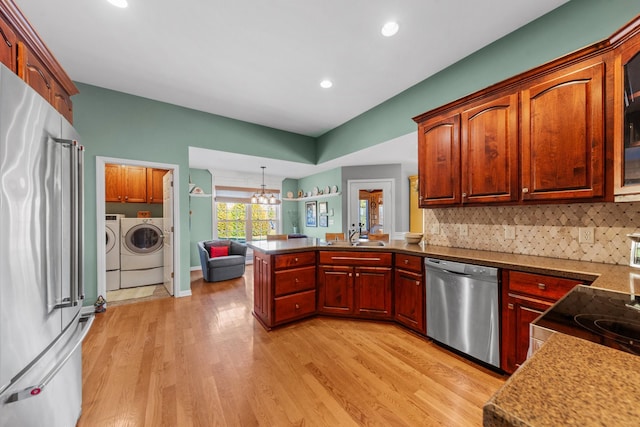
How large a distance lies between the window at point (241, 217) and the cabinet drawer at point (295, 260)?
13.8 ft

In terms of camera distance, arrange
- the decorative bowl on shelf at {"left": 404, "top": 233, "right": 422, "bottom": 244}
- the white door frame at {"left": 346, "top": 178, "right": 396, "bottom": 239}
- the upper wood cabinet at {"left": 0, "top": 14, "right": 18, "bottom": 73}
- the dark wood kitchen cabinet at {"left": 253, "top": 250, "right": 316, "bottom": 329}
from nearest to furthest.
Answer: the upper wood cabinet at {"left": 0, "top": 14, "right": 18, "bottom": 73} → the dark wood kitchen cabinet at {"left": 253, "top": 250, "right": 316, "bottom": 329} → the decorative bowl on shelf at {"left": 404, "top": 233, "right": 422, "bottom": 244} → the white door frame at {"left": 346, "top": 178, "right": 396, "bottom": 239}

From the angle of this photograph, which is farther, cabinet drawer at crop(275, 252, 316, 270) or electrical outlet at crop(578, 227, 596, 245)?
cabinet drawer at crop(275, 252, 316, 270)

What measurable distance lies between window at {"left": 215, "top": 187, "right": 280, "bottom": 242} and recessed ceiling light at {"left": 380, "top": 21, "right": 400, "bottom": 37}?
5.23 metres

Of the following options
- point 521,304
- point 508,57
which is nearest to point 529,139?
point 508,57

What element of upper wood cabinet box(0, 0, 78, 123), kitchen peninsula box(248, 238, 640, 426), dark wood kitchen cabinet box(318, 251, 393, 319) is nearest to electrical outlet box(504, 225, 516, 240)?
dark wood kitchen cabinet box(318, 251, 393, 319)

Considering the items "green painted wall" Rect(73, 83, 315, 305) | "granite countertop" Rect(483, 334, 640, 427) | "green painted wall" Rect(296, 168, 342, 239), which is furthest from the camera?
"green painted wall" Rect(296, 168, 342, 239)

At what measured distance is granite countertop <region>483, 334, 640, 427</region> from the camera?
404mm

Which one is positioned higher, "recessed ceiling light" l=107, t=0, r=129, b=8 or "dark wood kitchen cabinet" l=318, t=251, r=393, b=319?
"recessed ceiling light" l=107, t=0, r=129, b=8

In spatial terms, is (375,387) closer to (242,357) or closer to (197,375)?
(242,357)

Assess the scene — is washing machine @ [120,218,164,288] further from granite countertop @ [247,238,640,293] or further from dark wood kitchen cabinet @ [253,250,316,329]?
granite countertop @ [247,238,640,293]

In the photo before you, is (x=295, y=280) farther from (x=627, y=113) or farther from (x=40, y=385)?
(x=627, y=113)

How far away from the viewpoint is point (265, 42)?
7.98 ft

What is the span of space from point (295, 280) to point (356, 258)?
2.47 feet

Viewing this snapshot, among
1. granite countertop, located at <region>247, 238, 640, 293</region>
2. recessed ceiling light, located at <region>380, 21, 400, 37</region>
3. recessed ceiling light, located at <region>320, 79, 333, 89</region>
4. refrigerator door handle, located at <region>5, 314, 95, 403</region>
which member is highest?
recessed ceiling light, located at <region>380, 21, 400, 37</region>
